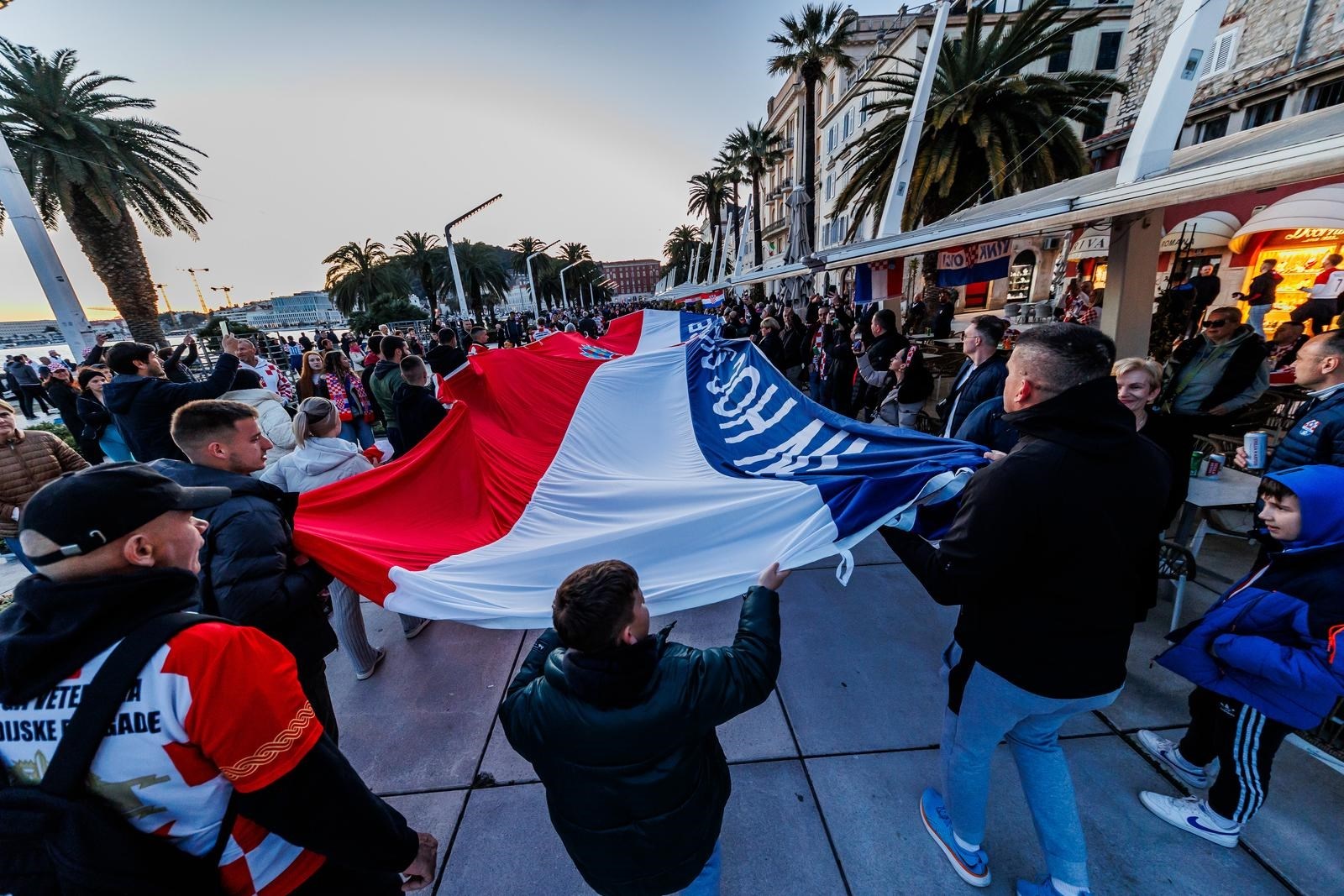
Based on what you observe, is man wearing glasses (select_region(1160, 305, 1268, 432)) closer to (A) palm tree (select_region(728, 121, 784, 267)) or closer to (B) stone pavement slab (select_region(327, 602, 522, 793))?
(B) stone pavement slab (select_region(327, 602, 522, 793))

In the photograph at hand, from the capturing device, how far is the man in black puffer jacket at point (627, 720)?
4.39ft

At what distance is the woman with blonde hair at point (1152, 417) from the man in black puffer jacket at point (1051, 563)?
1.30 meters

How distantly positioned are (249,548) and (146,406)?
3.19 m

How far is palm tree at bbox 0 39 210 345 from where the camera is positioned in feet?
39.0

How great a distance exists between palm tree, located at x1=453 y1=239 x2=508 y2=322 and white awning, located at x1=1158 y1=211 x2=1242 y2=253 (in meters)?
37.1

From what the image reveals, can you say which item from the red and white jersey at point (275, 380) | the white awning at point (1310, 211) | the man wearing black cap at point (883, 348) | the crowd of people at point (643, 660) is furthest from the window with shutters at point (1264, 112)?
the red and white jersey at point (275, 380)

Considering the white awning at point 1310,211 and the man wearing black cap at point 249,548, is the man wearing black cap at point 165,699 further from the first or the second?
the white awning at point 1310,211

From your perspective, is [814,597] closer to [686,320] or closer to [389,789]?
[389,789]

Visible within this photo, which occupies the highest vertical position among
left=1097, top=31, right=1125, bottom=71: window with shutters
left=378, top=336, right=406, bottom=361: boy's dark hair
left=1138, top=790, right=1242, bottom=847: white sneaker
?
left=1097, top=31, right=1125, bottom=71: window with shutters

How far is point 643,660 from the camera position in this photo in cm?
135

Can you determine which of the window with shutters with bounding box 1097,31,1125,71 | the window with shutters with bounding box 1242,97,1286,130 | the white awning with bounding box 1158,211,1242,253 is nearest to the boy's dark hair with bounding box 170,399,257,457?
the white awning with bounding box 1158,211,1242,253

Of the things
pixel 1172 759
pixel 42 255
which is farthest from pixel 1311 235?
pixel 42 255

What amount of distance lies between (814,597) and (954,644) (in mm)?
1882

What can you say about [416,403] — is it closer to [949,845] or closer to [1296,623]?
[949,845]
